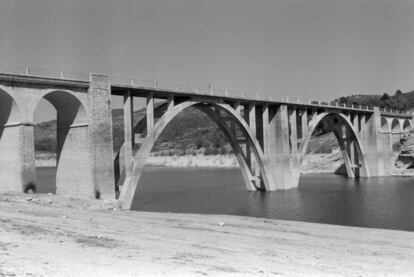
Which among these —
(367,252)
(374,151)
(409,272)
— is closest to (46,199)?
(367,252)

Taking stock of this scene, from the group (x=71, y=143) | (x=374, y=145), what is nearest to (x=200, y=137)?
(x=374, y=145)

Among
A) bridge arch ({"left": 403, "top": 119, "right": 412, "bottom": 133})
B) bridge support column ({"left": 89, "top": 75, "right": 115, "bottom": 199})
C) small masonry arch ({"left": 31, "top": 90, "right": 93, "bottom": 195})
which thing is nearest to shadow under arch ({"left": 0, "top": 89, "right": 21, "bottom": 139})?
small masonry arch ({"left": 31, "top": 90, "right": 93, "bottom": 195})


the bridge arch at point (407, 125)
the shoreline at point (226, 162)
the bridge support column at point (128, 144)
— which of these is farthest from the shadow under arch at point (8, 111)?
the bridge arch at point (407, 125)

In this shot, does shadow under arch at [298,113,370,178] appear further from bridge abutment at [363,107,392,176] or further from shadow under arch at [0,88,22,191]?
shadow under arch at [0,88,22,191]

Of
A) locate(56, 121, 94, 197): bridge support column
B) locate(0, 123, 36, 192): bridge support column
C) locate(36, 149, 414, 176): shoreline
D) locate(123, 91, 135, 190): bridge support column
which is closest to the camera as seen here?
locate(0, 123, 36, 192): bridge support column

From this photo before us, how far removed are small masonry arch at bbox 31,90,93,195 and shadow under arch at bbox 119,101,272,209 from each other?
3.76m

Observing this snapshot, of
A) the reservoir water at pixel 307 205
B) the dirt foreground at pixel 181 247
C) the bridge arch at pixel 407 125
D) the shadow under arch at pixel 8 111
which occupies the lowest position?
the reservoir water at pixel 307 205

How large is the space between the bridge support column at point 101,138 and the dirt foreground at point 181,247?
433 inches

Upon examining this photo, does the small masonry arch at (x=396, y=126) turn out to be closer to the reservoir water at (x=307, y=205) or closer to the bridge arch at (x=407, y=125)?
the bridge arch at (x=407, y=125)

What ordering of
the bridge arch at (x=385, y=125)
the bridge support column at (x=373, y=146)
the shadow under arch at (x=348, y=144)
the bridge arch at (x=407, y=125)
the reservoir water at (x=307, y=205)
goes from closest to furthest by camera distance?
the reservoir water at (x=307, y=205), the shadow under arch at (x=348, y=144), the bridge support column at (x=373, y=146), the bridge arch at (x=385, y=125), the bridge arch at (x=407, y=125)

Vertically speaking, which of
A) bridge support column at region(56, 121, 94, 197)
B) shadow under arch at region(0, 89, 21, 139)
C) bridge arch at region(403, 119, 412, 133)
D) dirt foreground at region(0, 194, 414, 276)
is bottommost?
dirt foreground at region(0, 194, 414, 276)

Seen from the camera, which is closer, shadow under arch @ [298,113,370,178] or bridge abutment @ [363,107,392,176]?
shadow under arch @ [298,113,370,178]

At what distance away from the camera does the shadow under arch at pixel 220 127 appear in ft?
127

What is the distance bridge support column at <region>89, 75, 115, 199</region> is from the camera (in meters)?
34.8
